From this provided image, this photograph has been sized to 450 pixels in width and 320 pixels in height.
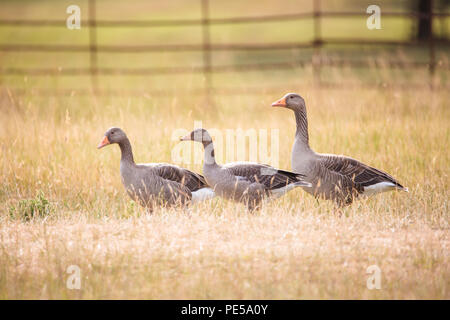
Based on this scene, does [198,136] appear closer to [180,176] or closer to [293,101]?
[180,176]

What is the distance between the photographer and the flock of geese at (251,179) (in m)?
7.19

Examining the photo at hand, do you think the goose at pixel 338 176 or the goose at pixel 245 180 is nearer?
the goose at pixel 245 180

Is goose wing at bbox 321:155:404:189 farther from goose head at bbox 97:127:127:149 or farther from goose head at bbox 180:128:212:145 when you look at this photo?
goose head at bbox 97:127:127:149

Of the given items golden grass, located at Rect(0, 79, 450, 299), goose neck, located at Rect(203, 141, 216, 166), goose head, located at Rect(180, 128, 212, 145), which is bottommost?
golden grass, located at Rect(0, 79, 450, 299)

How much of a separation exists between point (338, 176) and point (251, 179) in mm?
1077

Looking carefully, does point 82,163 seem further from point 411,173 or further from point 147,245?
point 411,173

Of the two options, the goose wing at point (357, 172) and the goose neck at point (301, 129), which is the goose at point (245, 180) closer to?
the goose wing at point (357, 172)

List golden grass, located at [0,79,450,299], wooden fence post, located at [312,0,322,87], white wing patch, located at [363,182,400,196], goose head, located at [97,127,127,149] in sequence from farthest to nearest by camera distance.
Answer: wooden fence post, located at [312,0,322,87], goose head, located at [97,127,127,149], white wing patch, located at [363,182,400,196], golden grass, located at [0,79,450,299]

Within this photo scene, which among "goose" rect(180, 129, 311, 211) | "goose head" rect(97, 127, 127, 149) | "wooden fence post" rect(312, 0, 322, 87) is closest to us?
"goose" rect(180, 129, 311, 211)

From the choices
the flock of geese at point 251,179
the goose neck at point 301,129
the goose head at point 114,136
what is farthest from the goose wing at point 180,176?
the goose neck at point 301,129

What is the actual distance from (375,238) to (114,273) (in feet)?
8.66

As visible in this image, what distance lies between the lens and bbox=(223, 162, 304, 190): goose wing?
7.22 m

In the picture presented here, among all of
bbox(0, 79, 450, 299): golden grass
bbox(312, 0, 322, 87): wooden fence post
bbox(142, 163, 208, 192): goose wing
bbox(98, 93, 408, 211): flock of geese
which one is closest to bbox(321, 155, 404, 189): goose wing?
bbox(98, 93, 408, 211): flock of geese
